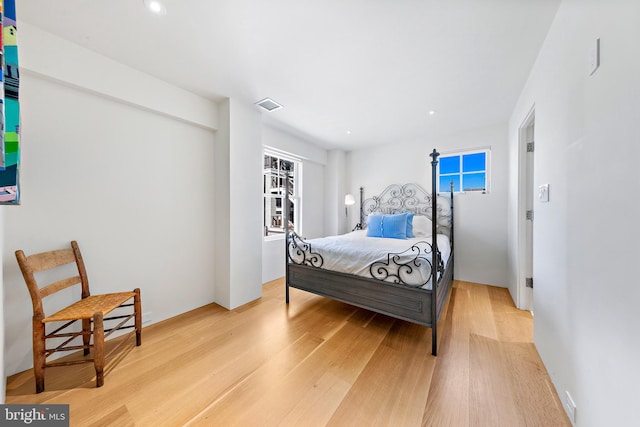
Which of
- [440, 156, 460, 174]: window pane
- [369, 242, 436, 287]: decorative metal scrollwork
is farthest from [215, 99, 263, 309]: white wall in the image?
[440, 156, 460, 174]: window pane

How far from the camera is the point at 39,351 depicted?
4.79ft

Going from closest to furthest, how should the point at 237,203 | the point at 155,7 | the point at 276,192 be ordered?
A: the point at 155,7 < the point at 237,203 < the point at 276,192

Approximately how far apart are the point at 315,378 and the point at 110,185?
2.38m

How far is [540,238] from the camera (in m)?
1.78

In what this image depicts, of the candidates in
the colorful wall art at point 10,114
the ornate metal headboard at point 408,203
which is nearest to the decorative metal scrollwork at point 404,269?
the ornate metal headboard at point 408,203

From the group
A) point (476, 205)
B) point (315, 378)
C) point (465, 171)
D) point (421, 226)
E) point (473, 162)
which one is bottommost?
point (315, 378)

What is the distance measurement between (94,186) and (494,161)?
481cm

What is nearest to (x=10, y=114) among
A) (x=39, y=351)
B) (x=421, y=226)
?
(x=39, y=351)

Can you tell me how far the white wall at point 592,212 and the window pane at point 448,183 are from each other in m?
2.06

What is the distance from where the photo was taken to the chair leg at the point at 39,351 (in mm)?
1440

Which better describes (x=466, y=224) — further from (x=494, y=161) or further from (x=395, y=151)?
(x=395, y=151)

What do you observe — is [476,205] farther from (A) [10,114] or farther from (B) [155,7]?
(A) [10,114]

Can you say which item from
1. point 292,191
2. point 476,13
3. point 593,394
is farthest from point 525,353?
point 292,191

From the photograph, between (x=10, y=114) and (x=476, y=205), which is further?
(x=476, y=205)
